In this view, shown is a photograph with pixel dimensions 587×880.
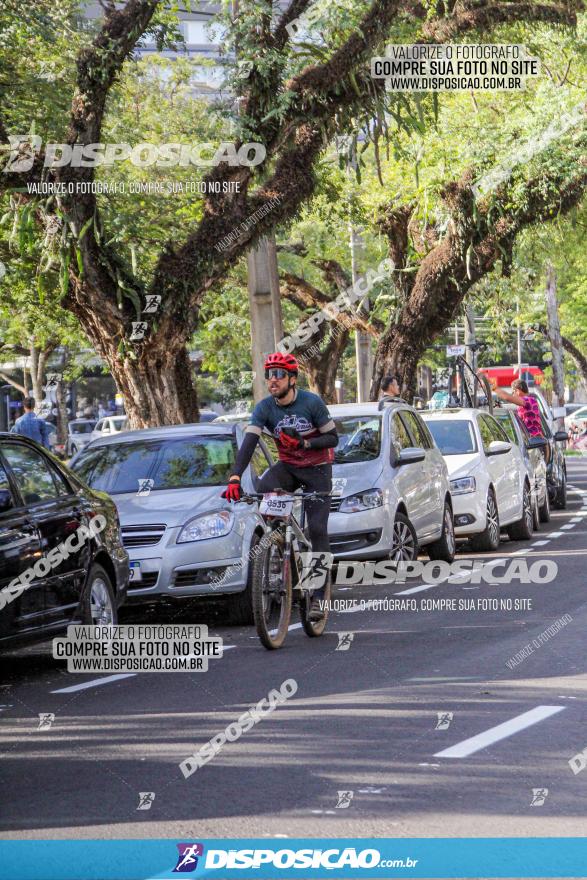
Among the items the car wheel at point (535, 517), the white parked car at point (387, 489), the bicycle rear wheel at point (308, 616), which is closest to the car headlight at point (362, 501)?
the white parked car at point (387, 489)

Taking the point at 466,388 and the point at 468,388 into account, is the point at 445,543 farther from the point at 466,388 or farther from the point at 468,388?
the point at 468,388

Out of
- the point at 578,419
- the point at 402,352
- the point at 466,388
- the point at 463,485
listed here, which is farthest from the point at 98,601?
A: the point at 578,419

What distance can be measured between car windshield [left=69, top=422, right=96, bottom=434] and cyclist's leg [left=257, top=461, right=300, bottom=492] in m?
54.2

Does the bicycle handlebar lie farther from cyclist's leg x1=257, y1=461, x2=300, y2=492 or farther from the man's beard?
the man's beard

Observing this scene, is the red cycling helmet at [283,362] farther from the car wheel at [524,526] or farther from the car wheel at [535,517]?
the car wheel at [535,517]

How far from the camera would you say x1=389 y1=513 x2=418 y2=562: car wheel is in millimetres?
14250

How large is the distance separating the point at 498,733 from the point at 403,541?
756 cm

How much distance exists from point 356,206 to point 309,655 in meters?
20.3

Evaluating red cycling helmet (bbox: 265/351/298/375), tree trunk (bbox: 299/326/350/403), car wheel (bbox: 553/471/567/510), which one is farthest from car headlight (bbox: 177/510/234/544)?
tree trunk (bbox: 299/326/350/403)

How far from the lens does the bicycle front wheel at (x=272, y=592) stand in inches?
376

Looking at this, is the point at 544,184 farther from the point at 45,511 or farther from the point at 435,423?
the point at 45,511

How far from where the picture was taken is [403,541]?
14.4m

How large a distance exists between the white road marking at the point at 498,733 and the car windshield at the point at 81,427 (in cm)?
5737

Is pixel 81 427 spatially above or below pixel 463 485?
below
